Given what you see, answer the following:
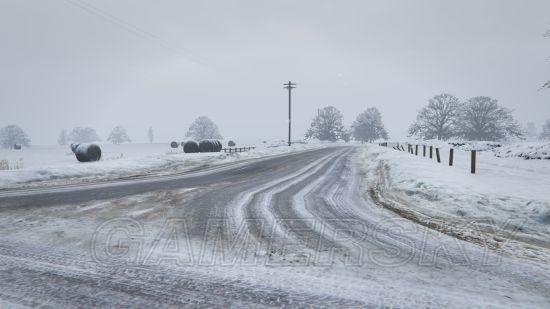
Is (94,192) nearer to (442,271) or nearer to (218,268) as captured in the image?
(218,268)

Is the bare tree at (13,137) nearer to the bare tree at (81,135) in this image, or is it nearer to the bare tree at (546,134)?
the bare tree at (81,135)

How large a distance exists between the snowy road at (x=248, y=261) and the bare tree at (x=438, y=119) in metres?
63.1

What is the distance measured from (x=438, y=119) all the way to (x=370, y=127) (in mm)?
25254

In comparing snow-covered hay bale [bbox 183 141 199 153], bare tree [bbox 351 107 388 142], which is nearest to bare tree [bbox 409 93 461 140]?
bare tree [bbox 351 107 388 142]

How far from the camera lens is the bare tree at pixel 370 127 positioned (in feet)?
276

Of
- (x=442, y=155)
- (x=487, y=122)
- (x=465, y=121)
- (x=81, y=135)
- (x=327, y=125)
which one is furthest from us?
(x=81, y=135)

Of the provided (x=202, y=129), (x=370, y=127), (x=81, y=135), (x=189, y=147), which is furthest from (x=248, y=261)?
(x=81, y=135)

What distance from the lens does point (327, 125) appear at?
80.2 metres

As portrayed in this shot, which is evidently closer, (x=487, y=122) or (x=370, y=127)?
(x=487, y=122)

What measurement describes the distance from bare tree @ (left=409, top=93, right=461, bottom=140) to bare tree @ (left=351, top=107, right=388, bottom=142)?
2223 cm

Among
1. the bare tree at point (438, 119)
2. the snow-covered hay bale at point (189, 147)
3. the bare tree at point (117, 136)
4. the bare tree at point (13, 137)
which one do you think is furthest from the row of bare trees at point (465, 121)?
the bare tree at point (13, 137)

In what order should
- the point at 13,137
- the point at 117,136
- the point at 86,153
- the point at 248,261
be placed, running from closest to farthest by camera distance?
the point at 248,261
the point at 86,153
the point at 13,137
the point at 117,136

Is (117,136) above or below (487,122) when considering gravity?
below

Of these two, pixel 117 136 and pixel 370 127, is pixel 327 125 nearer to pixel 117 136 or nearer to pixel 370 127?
pixel 370 127
